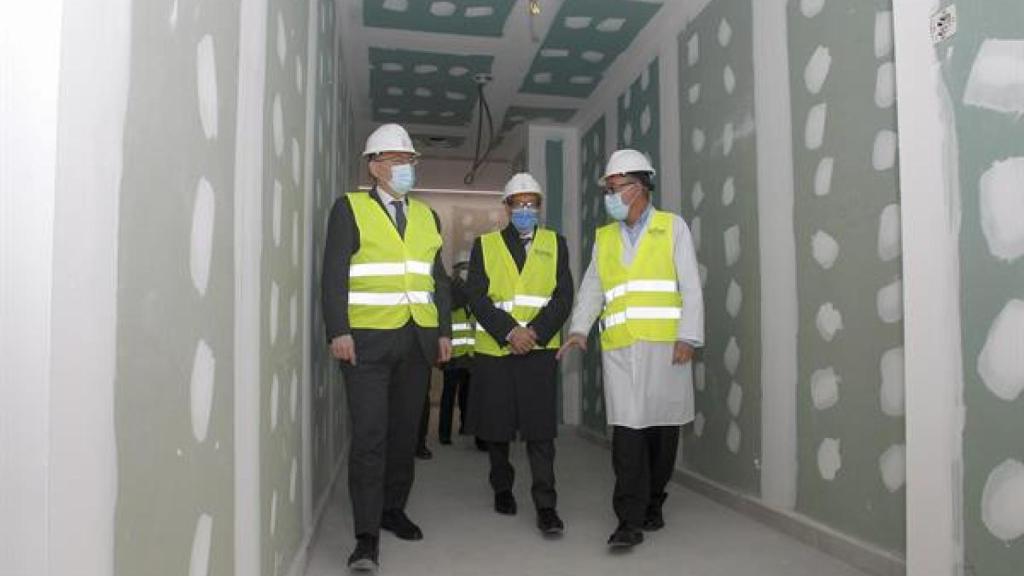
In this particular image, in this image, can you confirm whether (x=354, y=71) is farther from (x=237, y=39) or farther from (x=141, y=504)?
(x=141, y=504)

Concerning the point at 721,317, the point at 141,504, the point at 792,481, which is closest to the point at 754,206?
the point at 721,317

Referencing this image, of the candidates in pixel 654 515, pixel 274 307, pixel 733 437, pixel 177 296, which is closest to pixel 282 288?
pixel 274 307

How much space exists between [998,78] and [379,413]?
80.4 inches

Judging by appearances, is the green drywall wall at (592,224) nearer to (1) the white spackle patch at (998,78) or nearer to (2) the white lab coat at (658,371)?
(2) the white lab coat at (658,371)

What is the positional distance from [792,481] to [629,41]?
9.64ft

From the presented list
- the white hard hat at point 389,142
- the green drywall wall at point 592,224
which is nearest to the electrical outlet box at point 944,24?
the white hard hat at point 389,142

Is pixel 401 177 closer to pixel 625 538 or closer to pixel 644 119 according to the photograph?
pixel 625 538

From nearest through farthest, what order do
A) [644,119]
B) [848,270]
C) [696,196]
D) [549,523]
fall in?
[848,270] < [549,523] < [696,196] < [644,119]

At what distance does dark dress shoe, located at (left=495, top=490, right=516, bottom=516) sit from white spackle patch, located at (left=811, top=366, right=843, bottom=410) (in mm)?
1328

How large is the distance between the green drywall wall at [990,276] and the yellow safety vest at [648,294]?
1.04 m

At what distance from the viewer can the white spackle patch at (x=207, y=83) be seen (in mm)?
1301

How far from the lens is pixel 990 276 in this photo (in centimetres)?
193

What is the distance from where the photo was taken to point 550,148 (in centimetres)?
666

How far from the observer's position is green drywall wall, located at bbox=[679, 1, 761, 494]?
327 cm
